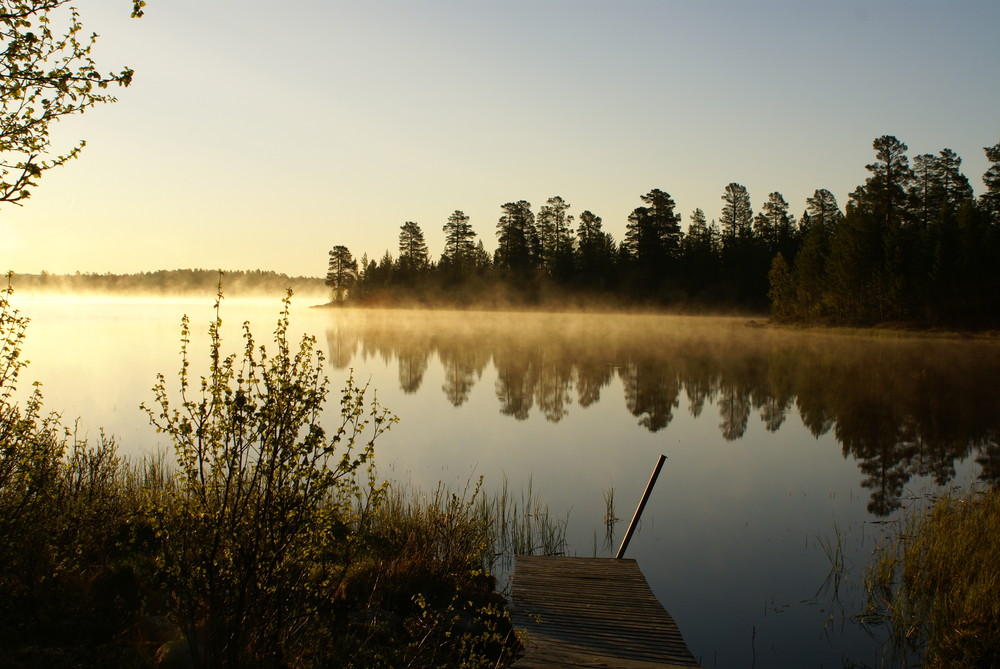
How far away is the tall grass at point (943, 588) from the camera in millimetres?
6918

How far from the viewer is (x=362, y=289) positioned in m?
113

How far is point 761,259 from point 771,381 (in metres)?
63.8

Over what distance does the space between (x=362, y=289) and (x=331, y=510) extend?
110m

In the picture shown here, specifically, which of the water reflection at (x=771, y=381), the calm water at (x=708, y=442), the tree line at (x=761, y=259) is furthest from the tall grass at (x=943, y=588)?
the tree line at (x=761, y=259)

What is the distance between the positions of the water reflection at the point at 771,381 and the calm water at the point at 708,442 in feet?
0.45

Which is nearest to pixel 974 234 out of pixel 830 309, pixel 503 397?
pixel 830 309

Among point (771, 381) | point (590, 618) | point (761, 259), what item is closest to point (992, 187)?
point (761, 259)

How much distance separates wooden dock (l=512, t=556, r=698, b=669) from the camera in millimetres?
6356

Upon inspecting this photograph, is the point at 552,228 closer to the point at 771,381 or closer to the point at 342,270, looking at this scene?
the point at 342,270

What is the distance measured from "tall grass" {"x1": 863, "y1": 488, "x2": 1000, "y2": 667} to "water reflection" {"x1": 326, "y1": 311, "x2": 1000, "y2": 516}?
2.52 m

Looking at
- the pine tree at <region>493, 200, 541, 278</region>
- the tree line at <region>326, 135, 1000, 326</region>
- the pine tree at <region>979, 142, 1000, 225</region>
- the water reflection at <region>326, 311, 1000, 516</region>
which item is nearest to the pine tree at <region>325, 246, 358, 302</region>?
the tree line at <region>326, 135, 1000, 326</region>

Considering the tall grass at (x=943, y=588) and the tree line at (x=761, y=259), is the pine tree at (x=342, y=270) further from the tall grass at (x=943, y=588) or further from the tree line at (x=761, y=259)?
the tall grass at (x=943, y=588)

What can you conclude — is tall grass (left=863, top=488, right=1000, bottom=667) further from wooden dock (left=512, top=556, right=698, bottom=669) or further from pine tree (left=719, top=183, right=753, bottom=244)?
pine tree (left=719, top=183, right=753, bottom=244)

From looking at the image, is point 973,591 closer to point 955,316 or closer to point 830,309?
point 955,316
